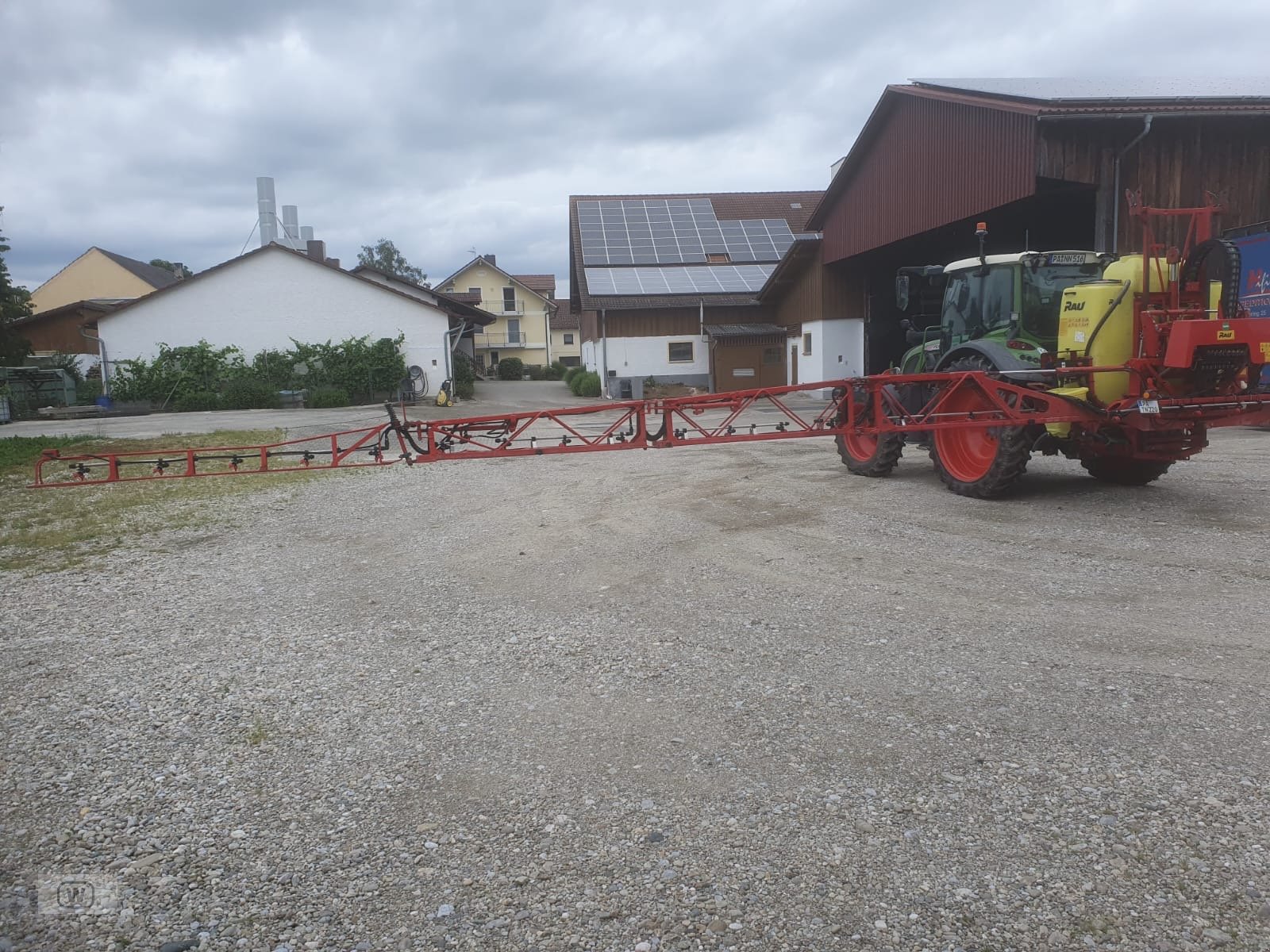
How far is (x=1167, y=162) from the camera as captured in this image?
1567cm

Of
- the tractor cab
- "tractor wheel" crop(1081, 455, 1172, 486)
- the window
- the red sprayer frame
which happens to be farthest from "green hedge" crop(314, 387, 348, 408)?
"tractor wheel" crop(1081, 455, 1172, 486)

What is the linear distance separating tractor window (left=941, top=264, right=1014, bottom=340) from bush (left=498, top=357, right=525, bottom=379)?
5465cm

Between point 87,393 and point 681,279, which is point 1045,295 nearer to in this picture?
point 681,279

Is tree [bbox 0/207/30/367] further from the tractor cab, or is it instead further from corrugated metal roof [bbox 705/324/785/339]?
the tractor cab

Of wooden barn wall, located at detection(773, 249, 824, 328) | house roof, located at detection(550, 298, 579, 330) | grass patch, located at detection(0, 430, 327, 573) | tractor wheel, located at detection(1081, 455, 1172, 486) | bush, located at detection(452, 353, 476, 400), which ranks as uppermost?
house roof, located at detection(550, 298, 579, 330)

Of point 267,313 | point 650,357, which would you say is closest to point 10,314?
point 267,313

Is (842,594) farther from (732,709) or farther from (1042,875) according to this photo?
(1042,875)

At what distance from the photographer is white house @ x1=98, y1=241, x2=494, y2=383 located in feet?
113

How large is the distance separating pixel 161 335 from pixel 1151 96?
3296 centimetres

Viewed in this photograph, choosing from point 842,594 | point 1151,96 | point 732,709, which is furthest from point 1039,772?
point 1151,96

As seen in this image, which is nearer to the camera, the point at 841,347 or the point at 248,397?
the point at 841,347

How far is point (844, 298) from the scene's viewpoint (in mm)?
27594

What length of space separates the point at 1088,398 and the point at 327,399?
94.8 feet

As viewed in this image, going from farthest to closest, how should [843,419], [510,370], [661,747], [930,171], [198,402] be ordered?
[510,370] → [198,402] → [930,171] → [843,419] → [661,747]
